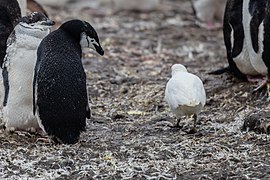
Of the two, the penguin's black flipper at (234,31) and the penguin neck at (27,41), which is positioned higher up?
the penguin neck at (27,41)

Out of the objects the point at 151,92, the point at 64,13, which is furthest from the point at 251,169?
the point at 64,13

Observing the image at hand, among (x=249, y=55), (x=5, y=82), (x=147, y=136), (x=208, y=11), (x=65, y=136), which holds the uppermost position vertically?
(x=5, y=82)

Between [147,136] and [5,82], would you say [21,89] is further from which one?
[147,136]

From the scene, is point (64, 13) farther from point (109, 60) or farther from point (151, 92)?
point (151, 92)

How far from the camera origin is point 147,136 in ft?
17.3

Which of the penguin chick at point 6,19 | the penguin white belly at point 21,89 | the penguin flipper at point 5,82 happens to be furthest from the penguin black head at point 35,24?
the penguin chick at point 6,19

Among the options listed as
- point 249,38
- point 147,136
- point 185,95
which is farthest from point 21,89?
point 249,38

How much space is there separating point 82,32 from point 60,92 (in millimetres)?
415

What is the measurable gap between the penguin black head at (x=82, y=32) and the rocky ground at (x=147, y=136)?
589 mm

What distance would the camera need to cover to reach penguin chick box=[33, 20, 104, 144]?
477 centimetres

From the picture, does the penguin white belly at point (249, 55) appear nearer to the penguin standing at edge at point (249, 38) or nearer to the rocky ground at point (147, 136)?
the penguin standing at edge at point (249, 38)

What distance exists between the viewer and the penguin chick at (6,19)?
5.58m

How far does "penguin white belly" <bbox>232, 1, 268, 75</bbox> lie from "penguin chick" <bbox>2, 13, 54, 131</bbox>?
1.67 metres

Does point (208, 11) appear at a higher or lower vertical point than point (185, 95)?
lower
